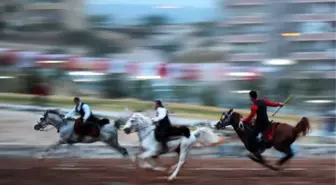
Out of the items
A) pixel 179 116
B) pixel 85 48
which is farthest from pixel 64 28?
pixel 179 116

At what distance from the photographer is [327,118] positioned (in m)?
24.5

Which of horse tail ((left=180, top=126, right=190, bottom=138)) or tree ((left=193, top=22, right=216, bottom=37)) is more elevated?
tree ((left=193, top=22, right=216, bottom=37))

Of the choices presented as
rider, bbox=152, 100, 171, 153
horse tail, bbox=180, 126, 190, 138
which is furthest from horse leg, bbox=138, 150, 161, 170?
horse tail, bbox=180, 126, 190, 138

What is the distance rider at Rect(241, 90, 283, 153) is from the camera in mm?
13492

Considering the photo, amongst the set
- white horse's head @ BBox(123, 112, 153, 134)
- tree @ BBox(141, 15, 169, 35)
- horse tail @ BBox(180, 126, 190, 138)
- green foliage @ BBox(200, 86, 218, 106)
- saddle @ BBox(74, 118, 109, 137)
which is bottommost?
green foliage @ BBox(200, 86, 218, 106)

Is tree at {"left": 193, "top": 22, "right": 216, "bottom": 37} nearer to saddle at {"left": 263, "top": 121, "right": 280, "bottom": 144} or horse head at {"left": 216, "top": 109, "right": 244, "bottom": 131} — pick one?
horse head at {"left": 216, "top": 109, "right": 244, "bottom": 131}

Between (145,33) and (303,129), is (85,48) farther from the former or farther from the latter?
(303,129)

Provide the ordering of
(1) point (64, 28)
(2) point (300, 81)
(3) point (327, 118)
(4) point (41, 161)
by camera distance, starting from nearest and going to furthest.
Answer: (4) point (41, 161) < (3) point (327, 118) < (2) point (300, 81) < (1) point (64, 28)

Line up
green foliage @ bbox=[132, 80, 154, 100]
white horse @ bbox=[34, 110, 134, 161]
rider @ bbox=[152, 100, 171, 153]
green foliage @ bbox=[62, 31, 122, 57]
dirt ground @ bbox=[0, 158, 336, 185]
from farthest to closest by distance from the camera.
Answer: green foliage @ bbox=[62, 31, 122, 57], green foliage @ bbox=[132, 80, 154, 100], white horse @ bbox=[34, 110, 134, 161], rider @ bbox=[152, 100, 171, 153], dirt ground @ bbox=[0, 158, 336, 185]

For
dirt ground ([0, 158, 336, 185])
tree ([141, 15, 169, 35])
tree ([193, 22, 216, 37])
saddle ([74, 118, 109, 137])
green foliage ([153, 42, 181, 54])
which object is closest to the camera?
dirt ground ([0, 158, 336, 185])

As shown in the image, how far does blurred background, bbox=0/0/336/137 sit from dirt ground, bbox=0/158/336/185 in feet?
44.5

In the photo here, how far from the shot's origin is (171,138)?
43.1 feet

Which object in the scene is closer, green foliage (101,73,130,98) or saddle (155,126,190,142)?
saddle (155,126,190,142)

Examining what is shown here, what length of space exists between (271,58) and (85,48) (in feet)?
35.2
